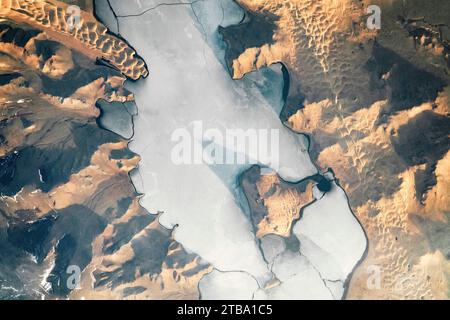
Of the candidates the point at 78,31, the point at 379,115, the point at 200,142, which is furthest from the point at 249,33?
the point at 78,31

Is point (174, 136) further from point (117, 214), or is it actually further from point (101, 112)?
point (117, 214)

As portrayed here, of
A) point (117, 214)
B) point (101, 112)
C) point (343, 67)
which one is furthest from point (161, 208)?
point (343, 67)

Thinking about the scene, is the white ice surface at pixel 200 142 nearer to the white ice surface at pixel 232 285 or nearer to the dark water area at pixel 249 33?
the white ice surface at pixel 232 285

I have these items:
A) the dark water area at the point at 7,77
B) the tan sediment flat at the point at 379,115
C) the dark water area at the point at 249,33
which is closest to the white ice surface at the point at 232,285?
the tan sediment flat at the point at 379,115

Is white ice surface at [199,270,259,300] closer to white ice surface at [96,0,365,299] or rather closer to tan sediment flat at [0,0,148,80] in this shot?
white ice surface at [96,0,365,299]

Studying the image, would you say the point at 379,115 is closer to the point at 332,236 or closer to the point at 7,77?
the point at 332,236

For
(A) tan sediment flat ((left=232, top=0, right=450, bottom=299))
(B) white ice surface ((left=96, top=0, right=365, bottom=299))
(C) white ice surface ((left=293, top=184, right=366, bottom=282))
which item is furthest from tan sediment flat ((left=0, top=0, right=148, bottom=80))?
(C) white ice surface ((left=293, top=184, right=366, bottom=282))
